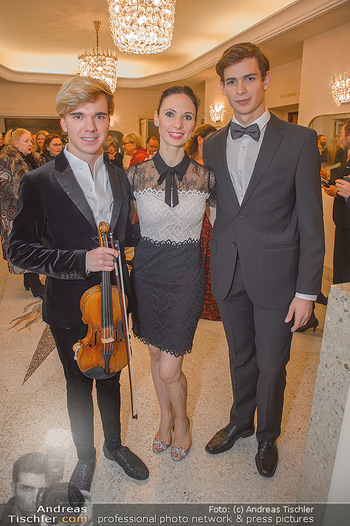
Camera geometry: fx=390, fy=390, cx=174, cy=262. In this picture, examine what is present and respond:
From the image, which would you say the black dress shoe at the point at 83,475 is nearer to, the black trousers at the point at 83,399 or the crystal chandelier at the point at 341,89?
the black trousers at the point at 83,399

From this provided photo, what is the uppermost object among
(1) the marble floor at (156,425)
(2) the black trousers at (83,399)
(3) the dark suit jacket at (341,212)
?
(3) the dark suit jacket at (341,212)

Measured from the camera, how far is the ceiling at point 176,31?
5.24 m

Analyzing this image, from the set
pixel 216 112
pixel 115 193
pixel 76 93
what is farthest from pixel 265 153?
pixel 216 112

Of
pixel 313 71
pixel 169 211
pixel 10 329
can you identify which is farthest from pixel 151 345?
pixel 313 71

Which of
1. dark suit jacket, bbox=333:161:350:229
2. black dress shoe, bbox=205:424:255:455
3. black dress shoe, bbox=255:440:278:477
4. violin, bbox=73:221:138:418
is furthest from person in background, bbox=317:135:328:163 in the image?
violin, bbox=73:221:138:418

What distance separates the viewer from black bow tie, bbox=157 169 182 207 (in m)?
1.77

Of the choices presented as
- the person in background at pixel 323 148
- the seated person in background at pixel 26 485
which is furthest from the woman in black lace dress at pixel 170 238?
the person in background at pixel 323 148

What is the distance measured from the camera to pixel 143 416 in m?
2.46

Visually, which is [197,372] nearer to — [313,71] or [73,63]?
[313,71]

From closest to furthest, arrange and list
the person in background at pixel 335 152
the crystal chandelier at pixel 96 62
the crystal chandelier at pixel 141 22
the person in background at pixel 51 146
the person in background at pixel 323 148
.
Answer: the crystal chandelier at pixel 141 22
the person in background at pixel 335 152
the person in background at pixel 323 148
the person in background at pixel 51 146
the crystal chandelier at pixel 96 62

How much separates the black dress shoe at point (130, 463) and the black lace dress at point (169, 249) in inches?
23.3

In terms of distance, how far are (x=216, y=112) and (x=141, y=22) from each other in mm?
5342

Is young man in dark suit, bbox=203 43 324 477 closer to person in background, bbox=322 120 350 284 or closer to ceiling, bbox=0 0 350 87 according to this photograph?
person in background, bbox=322 120 350 284

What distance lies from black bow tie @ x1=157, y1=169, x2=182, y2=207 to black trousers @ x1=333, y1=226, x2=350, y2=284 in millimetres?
2845
